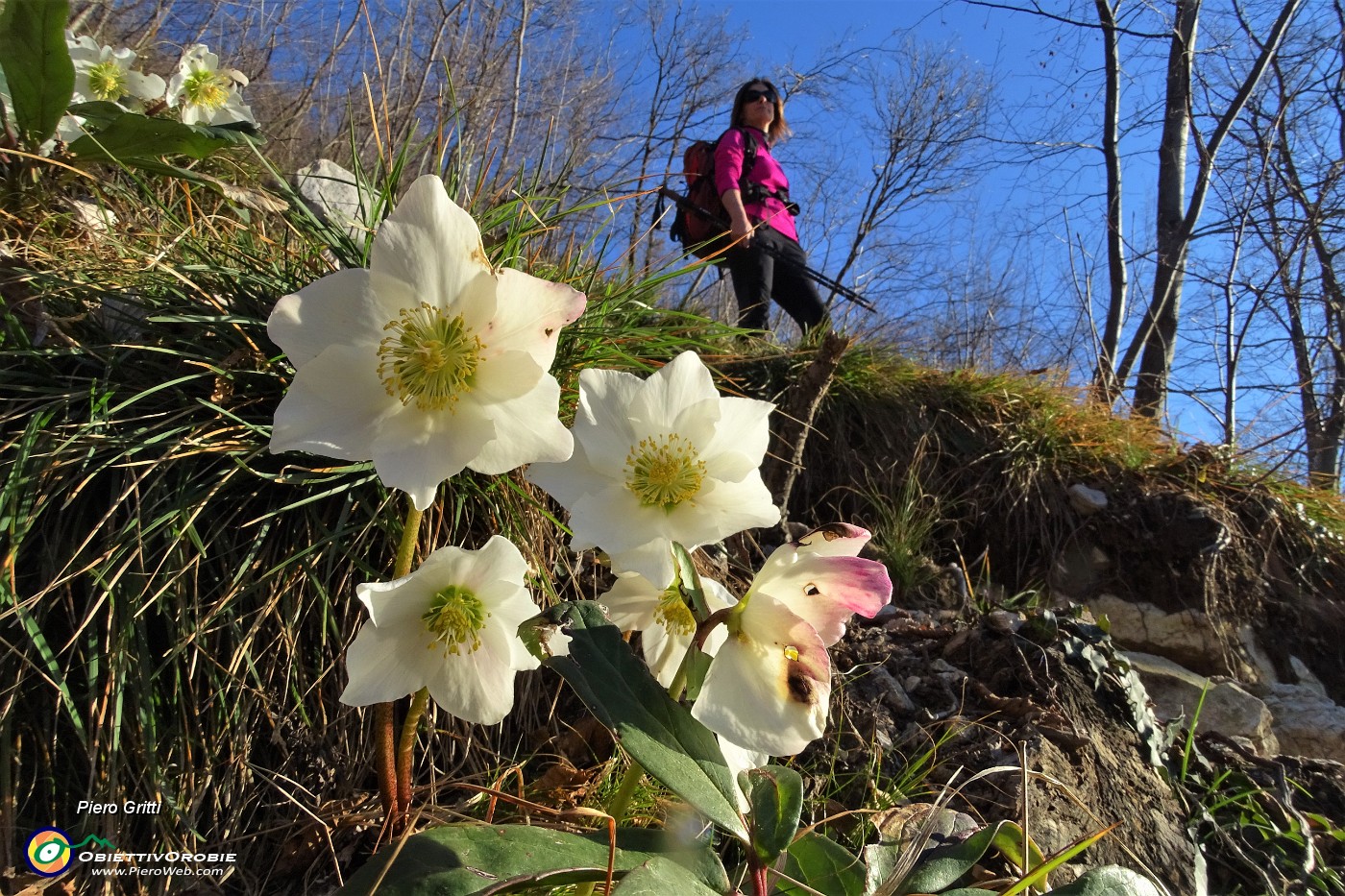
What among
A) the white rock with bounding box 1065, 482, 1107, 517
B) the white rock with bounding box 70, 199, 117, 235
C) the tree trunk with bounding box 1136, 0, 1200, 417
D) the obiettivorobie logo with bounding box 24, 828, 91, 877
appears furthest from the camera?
the tree trunk with bounding box 1136, 0, 1200, 417

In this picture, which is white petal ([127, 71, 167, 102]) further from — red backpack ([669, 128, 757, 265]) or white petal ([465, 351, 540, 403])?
white petal ([465, 351, 540, 403])

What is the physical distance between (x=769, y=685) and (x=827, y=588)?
10cm

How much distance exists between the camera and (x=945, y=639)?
1.70 m

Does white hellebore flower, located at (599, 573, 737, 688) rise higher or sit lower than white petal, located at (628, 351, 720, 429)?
lower

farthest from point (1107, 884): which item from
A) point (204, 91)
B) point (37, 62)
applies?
point (204, 91)

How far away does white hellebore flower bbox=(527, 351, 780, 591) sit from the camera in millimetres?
730

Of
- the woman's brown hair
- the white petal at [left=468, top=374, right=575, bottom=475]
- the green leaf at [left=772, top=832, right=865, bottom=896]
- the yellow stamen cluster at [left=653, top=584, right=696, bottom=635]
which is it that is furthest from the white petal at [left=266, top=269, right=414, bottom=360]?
the woman's brown hair

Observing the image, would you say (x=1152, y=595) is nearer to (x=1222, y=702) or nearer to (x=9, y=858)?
(x=1222, y=702)

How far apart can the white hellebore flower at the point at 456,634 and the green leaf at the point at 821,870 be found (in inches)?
12.7

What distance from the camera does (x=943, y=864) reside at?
2.47 feet

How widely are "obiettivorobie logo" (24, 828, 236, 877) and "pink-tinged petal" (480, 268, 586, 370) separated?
2.74 ft

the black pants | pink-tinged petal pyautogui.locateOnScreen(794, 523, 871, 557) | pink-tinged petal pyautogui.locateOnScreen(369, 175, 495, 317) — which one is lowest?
pink-tinged petal pyautogui.locateOnScreen(794, 523, 871, 557)

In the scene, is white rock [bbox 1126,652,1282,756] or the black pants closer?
white rock [bbox 1126,652,1282,756]

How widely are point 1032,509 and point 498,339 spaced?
260cm
